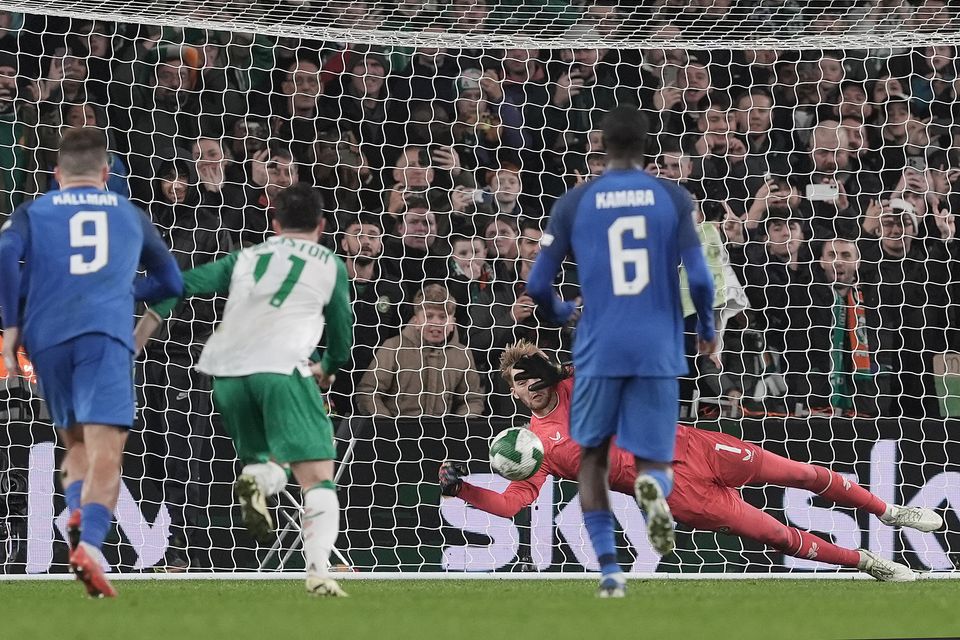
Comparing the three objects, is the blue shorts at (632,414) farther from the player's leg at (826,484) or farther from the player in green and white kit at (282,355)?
the player's leg at (826,484)

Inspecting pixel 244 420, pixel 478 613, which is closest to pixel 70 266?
pixel 244 420

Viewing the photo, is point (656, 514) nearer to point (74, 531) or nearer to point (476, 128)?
point (74, 531)

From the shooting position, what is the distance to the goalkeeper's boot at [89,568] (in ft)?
18.3

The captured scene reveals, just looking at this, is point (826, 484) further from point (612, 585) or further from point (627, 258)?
point (627, 258)

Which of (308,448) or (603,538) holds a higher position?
(308,448)

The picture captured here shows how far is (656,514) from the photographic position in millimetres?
5555

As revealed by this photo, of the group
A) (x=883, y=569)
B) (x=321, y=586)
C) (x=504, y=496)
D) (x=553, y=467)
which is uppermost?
(x=553, y=467)

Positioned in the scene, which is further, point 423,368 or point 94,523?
point 423,368

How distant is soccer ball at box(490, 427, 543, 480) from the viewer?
302 inches

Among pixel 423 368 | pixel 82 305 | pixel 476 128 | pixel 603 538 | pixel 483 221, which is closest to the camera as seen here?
pixel 82 305

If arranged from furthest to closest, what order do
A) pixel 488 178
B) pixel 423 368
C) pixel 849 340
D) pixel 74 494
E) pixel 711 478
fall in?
1. pixel 488 178
2. pixel 849 340
3. pixel 423 368
4. pixel 711 478
5. pixel 74 494

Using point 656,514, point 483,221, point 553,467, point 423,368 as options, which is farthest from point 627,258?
point 483,221

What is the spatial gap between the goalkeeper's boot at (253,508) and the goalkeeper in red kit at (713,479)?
232 cm

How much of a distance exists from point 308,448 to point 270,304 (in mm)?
569
